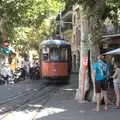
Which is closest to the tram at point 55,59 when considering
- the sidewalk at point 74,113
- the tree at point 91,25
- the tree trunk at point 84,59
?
the tree at point 91,25

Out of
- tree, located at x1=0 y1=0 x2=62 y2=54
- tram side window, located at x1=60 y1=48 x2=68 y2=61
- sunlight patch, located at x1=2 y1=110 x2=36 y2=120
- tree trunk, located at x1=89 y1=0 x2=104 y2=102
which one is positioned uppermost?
tree, located at x1=0 y1=0 x2=62 y2=54

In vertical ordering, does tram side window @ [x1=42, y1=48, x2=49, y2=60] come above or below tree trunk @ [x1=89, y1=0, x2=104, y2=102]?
below

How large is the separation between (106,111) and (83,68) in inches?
178

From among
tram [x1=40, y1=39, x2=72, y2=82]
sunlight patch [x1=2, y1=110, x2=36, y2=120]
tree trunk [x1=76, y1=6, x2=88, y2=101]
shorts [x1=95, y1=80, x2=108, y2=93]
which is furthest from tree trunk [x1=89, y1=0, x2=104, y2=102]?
tram [x1=40, y1=39, x2=72, y2=82]

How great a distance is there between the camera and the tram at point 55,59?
40719mm

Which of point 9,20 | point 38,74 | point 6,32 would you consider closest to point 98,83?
point 9,20

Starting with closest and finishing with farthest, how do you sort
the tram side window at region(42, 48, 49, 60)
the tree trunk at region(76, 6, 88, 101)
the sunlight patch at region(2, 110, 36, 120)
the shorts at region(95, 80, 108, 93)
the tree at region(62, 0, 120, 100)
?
the sunlight patch at region(2, 110, 36, 120), the shorts at region(95, 80, 108, 93), the tree at region(62, 0, 120, 100), the tree trunk at region(76, 6, 88, 101), the tram side window at region(42, 48, 49, 60)

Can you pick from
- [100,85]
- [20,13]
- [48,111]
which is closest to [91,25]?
[100,85]

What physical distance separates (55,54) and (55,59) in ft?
1.26

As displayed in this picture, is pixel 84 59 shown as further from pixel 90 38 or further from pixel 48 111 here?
pixel 48 111

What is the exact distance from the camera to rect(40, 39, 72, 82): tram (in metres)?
40.7

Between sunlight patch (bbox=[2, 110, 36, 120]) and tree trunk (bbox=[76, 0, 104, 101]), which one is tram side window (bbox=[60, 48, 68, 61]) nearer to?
tree trunk (bbox=[76, 0, 104, 101])

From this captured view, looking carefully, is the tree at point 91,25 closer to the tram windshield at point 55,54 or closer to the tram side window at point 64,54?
the tram windshield at point 55,54

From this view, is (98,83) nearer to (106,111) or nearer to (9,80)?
(106,111)
